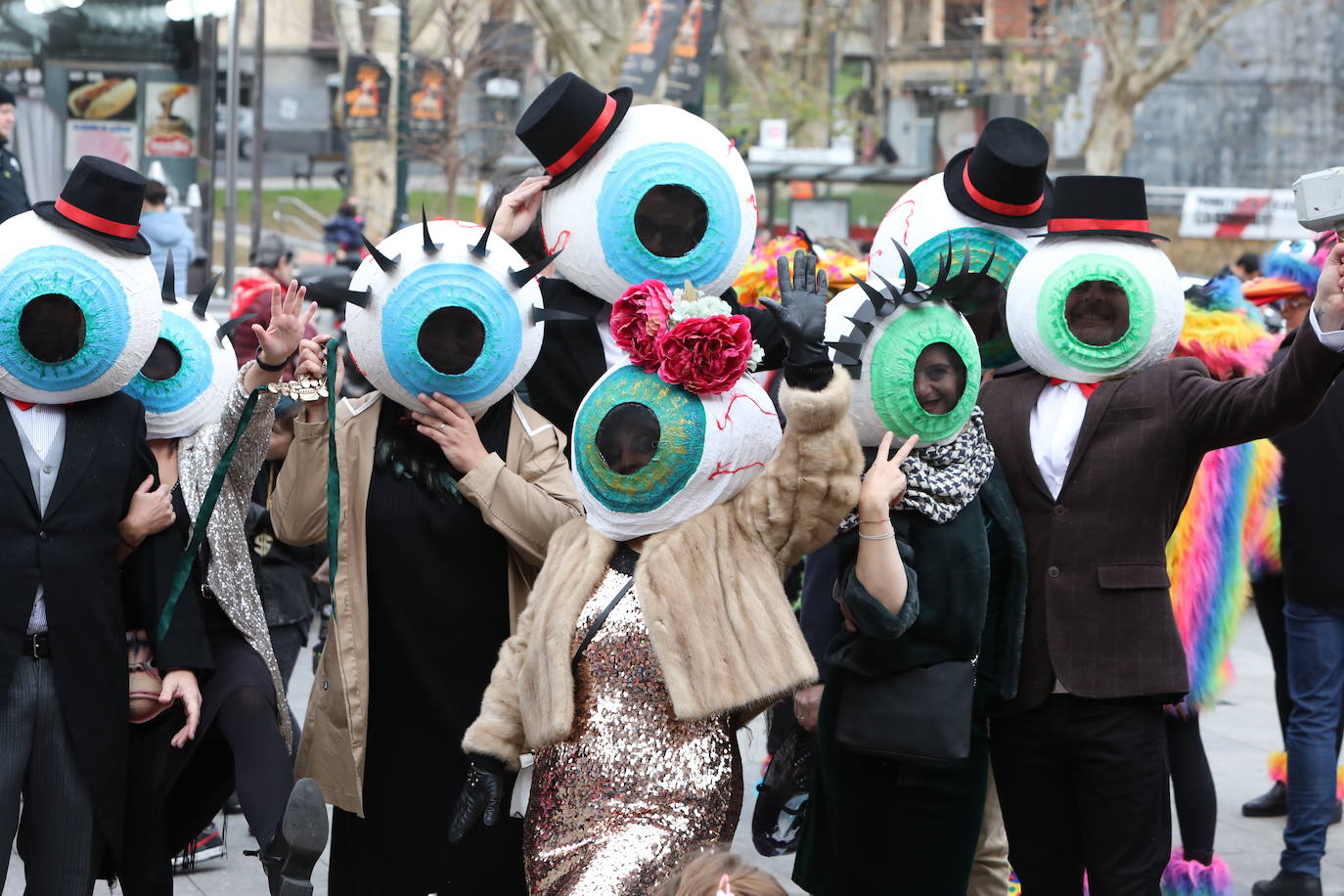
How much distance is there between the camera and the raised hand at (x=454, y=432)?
148 inches

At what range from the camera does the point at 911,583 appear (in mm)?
3379

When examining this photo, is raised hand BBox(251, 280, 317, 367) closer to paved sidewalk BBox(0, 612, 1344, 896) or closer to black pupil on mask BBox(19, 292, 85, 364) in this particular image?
black pupil on mask BBox(19, 292, 85, 364)

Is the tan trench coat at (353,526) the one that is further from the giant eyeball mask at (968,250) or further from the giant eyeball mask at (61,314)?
the giant eyeball mask at (968,250)

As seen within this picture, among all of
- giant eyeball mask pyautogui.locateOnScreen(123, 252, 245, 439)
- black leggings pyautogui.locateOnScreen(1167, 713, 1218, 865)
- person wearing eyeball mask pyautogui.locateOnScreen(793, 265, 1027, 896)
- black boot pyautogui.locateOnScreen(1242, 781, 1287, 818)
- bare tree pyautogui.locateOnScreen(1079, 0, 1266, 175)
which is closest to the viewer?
person wearing eyeball mask pyautogui.locateOnScreen(793, 265, 1027, 896)

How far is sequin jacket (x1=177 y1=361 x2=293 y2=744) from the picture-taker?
13.1 ft

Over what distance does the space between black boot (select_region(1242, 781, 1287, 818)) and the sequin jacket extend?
386 cm

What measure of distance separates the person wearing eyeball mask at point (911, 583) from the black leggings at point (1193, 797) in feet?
5.15

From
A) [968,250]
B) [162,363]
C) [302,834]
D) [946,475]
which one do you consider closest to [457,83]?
[162,363]

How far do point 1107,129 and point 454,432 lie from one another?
25471 millimetres

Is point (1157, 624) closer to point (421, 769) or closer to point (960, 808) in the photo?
point (960, 808)

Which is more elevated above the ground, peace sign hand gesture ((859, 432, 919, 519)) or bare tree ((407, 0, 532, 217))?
bare tree ((407, 0, 532, 217))

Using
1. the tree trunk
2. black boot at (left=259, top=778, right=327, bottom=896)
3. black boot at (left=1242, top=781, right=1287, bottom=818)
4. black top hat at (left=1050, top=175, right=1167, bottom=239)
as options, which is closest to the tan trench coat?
black boot at (left=259, top=778, right=327, bottom=896)

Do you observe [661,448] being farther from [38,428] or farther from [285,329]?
[38,428]

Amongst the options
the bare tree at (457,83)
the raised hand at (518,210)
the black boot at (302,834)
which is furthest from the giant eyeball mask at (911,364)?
the bare tree at (457,83)
